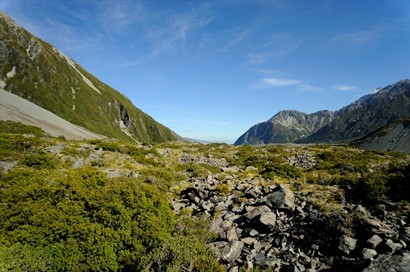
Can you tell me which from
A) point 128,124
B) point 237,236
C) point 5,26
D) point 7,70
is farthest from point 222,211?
point 5,26

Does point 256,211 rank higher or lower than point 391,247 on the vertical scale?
lower

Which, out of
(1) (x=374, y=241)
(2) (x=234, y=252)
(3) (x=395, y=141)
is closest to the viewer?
(1) (x=374, y=241)

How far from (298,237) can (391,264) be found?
3.32 metres

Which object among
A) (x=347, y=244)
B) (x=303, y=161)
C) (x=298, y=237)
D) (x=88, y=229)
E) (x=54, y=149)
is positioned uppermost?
(x=303, y=161)

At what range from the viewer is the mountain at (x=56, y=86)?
424 feet

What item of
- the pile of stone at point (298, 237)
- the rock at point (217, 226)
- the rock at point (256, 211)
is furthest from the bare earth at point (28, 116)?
the pile of stone at point (298, 237)

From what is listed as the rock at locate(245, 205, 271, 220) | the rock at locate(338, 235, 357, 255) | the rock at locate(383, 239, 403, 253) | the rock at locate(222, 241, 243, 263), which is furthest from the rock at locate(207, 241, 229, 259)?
the rock at locate(383, 239, 403, 253)

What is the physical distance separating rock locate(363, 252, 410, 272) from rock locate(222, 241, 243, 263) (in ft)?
13.8

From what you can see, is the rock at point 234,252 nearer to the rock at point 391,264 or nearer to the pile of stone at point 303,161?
the rock at point 391,264

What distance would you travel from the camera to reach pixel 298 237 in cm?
1058

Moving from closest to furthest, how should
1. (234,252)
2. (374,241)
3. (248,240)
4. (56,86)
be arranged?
(374,241) → (234,252) → (248,240) → (56,86)

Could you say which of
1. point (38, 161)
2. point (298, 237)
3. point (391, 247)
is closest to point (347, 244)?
point (391, 247)

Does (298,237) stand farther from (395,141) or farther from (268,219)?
(395,141)

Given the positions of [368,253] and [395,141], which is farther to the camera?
[395,141]
